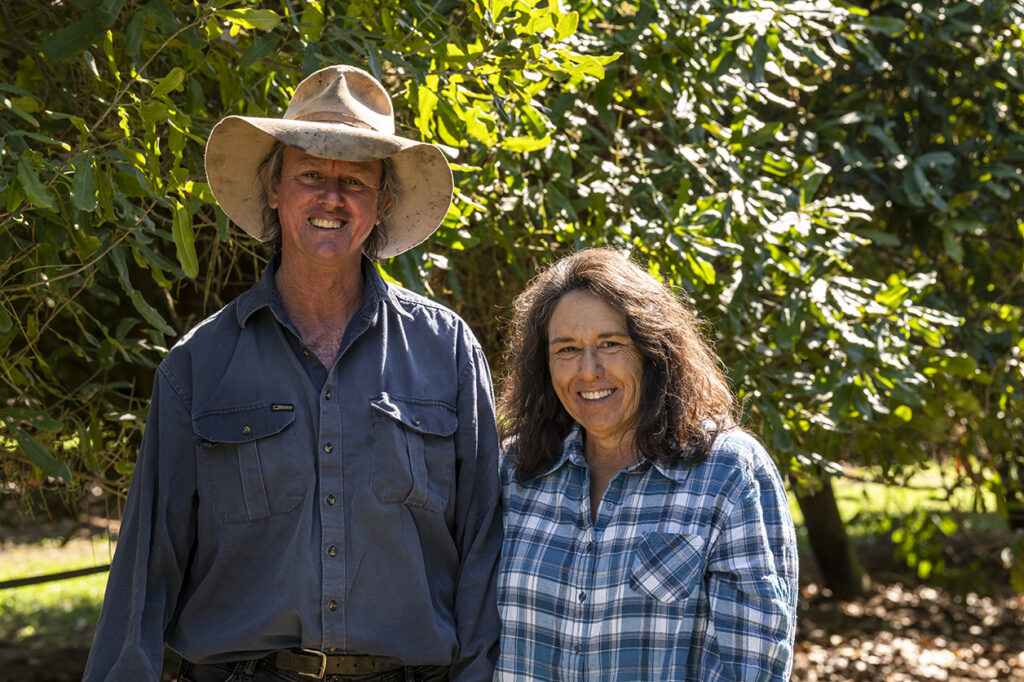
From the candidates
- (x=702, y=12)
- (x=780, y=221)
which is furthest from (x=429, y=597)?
(x=702, y=12)

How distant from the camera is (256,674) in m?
2.46

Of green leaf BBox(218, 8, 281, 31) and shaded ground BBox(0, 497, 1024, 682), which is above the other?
green leaf BBox(218, 8, 281, 31)

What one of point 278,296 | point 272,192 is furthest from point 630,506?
point 272,192

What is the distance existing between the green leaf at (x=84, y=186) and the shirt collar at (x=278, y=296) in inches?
15.4

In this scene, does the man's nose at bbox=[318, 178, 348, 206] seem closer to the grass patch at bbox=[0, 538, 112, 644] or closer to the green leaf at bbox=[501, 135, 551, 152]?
the green leaf at bbox=[501, 135, 551, 152]

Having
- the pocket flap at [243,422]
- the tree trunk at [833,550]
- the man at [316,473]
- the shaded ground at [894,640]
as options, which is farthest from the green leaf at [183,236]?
the tree trunk at [833,550]

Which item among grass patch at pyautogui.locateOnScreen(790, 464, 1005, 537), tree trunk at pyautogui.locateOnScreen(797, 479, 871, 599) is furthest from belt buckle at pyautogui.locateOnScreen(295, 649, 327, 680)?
tree trunk at pyautogui.locateOnScreen(797, 479, 871, 599)

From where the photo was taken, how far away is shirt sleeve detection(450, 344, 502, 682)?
2525 millimetres

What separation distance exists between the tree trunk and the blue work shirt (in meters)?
5.91

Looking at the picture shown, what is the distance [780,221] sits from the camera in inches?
152

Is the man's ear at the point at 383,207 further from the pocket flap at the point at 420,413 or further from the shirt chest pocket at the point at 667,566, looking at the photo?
the shirt chest pocket at the point at 667,566

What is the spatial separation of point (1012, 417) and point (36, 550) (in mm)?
10367

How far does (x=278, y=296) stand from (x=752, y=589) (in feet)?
4.09

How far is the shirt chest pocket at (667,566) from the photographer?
2.34 m
